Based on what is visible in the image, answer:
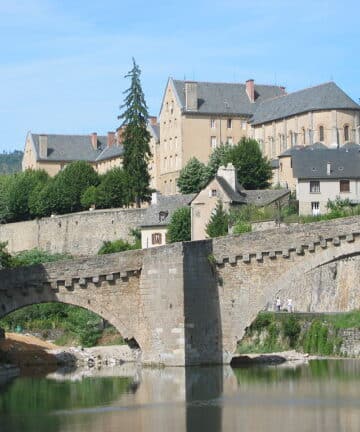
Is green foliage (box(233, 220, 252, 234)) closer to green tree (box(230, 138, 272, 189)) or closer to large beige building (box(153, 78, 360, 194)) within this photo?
green tree (box(230, 138, 272, 189))

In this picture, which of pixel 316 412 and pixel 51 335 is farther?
pixel 51 335

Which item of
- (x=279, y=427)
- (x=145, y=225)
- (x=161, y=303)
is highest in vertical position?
(x=145, y=225)

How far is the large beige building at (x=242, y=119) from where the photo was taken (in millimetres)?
101625

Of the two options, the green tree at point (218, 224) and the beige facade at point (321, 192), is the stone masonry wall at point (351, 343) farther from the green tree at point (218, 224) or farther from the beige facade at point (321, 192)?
the beige facade at point (321, 192)

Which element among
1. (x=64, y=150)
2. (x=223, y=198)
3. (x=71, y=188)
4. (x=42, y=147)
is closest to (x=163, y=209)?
(x=223, y=198)

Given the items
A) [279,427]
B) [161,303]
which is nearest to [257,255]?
[161,303]

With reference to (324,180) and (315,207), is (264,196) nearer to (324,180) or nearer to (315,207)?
(315,207)

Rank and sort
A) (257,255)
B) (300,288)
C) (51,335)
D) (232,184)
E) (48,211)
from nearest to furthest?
(257,255), (51,335), (300,288), (232,184), (48,211)

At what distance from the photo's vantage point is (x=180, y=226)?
81.1m

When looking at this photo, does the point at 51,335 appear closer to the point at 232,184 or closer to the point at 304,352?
the point at 304,352

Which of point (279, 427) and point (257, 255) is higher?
point (257, 255)

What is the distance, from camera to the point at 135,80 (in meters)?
94.3

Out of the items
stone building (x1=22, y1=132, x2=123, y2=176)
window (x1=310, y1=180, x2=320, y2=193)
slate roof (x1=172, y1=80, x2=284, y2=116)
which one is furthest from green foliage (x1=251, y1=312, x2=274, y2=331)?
stone building (x1=22, y1=132, x2=123, y2=176)

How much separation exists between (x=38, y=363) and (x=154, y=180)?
7082 centimetres
